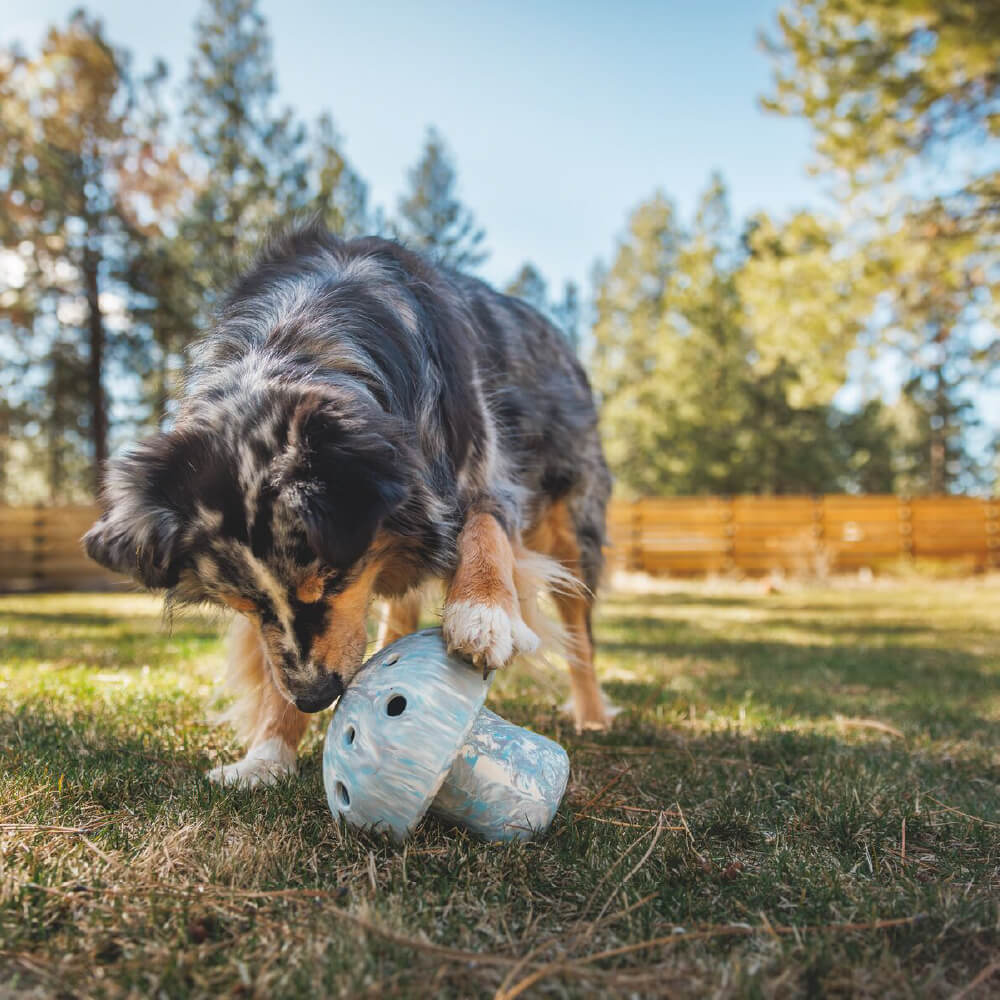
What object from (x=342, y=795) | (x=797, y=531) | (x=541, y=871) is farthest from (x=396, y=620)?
(x=797, y=531)

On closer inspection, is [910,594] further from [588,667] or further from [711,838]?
[711,838]

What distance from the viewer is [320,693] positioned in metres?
2.25

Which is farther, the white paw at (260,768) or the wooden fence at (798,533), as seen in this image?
the wooden fence at (798,533)

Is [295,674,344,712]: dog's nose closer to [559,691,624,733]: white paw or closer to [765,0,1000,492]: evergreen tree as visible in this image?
[559,691,624,733]: white paw

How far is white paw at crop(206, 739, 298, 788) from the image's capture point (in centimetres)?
262

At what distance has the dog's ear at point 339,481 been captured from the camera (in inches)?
84.3

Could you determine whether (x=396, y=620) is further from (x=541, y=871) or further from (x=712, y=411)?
(x=712, y=411)

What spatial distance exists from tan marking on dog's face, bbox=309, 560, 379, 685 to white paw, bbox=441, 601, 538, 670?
0.26 metres

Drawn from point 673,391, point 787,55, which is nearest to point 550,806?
point 787,55

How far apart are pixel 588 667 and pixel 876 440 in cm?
3933

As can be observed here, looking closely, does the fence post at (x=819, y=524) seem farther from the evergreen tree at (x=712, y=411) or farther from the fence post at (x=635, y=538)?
the evergreen tree at (x=712, y=411)

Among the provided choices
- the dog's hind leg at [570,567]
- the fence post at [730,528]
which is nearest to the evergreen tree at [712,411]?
the fence post at [730,528]

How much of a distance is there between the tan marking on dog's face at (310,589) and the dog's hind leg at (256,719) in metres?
0.38

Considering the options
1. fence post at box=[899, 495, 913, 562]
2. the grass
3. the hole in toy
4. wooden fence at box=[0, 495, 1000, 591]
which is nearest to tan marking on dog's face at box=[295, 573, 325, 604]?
the hole in toy
